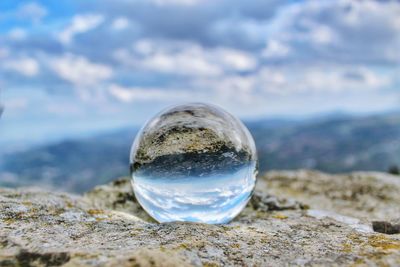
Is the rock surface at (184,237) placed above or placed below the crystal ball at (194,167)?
below

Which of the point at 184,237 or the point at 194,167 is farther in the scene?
the point at 194,167

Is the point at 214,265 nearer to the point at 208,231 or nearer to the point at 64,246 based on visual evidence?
the point at 208,231

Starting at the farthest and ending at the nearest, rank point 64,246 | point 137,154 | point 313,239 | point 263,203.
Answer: point 263,203
point 137,154
point 313,239
point 64,246

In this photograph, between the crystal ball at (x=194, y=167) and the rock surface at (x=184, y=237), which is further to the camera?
the crystal ball at (x=194, y=167)

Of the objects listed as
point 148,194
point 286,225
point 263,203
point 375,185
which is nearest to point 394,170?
point 375,185

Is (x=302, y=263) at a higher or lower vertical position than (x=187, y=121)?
lower

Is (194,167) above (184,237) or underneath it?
above
